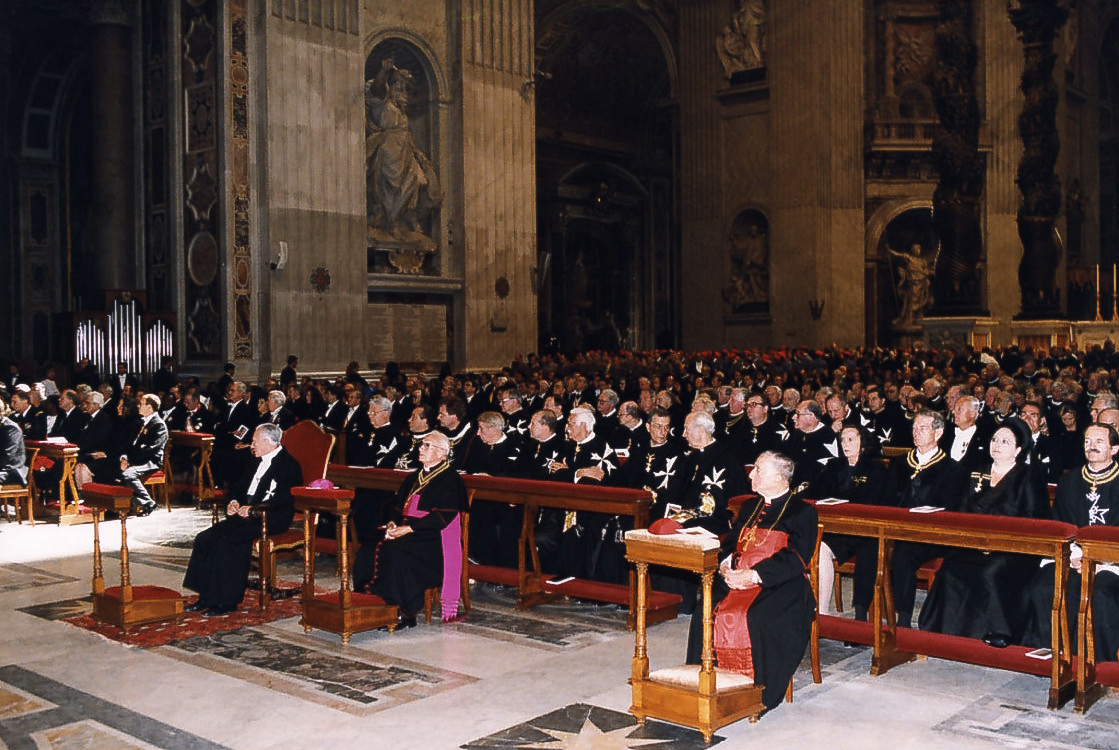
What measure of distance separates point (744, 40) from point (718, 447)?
79.1ft

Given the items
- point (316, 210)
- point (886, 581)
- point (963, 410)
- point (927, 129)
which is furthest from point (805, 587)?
point (927, 129)

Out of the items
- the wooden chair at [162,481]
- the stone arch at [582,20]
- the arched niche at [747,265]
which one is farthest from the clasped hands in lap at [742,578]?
the stone arch at [582,20]

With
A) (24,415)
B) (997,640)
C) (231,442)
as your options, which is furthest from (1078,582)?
(24,415)

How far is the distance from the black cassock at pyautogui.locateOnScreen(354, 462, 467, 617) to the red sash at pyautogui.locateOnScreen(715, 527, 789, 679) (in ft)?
8.30

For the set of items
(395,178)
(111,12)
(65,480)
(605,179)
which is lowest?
(65,480)

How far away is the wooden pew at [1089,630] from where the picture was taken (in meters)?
6.18

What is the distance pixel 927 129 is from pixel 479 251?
1554cm

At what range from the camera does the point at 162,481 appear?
14242mm

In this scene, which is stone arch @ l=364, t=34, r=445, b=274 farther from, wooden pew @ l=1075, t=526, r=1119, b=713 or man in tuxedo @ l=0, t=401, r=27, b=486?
wooden pew @ l=1075, t=526, r=1119, b=713

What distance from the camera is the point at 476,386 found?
17953 mm

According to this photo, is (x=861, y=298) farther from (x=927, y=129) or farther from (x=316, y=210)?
(x=316, y=210)

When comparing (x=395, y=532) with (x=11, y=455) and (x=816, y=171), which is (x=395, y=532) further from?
(x=816, y=171)

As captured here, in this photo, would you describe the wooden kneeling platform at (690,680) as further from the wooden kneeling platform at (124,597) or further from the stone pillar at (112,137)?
the stone pillar at (112,137)

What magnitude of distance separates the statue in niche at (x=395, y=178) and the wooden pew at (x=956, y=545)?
48.0 feet
